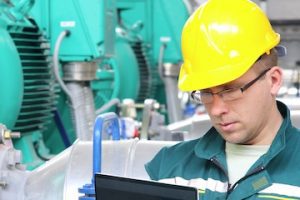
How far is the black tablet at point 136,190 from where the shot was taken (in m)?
1.15

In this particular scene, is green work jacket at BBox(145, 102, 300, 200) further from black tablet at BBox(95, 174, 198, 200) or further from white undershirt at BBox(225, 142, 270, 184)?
black tablet at BBox(95, 174, 198, 200)

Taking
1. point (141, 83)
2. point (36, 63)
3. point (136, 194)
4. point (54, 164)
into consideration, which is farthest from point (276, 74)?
point (141, 83)

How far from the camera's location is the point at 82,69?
332cm

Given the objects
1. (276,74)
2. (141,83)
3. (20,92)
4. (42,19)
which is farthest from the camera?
(141,83)

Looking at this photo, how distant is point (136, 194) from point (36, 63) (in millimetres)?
2025

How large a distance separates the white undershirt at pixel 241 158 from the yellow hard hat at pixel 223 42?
0.19 meters

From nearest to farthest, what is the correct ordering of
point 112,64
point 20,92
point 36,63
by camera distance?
point 20,92 < point 36,63 < point 112,64

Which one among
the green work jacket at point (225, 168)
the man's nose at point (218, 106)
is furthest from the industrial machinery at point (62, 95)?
the man's nose at point (218, 106)

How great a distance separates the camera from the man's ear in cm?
143

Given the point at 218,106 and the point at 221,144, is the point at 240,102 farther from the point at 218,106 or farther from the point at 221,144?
the point at 221,144

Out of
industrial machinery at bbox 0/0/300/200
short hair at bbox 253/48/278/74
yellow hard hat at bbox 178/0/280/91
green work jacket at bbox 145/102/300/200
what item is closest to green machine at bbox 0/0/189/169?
industrial machinery at bbox 0/0/300/200

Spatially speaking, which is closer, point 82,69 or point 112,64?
point 82,69

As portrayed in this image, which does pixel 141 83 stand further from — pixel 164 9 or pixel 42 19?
pixel 42 19

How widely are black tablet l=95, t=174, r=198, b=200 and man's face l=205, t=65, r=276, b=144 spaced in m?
0.29
